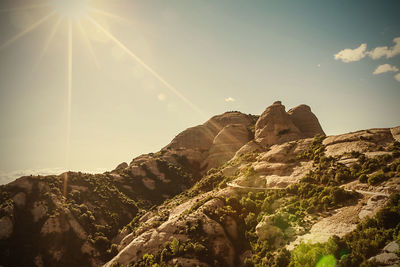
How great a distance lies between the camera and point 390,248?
59.0 ft

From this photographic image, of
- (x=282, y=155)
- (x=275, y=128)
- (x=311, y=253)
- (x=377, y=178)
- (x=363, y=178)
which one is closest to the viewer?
(x=311, y=253)

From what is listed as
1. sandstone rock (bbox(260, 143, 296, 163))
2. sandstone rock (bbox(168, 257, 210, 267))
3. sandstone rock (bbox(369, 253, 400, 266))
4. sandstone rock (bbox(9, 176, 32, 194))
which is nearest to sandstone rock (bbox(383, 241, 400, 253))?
sandstone rock (bbox(369, 253, 400, 266))

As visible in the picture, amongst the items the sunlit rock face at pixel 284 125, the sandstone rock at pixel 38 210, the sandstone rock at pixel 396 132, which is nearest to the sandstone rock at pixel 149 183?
the sandstone rock at pixel 38 210

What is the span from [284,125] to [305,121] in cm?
1482

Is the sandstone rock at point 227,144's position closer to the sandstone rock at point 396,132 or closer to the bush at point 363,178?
the sandstone rock at point 396,132

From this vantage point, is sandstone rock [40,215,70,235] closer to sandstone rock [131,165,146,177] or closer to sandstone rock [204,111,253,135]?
sandstone rock [131,165,146,177]

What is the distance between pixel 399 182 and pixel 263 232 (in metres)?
19.9

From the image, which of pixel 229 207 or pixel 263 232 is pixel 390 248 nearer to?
pixel 263 232

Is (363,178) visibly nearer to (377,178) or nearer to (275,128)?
(377,178)

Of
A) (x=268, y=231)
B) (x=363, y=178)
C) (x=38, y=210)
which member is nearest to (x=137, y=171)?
(x=38, y=210)

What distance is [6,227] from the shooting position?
47.1 m

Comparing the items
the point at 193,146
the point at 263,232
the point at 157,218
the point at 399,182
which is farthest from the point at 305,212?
the point at 193,146

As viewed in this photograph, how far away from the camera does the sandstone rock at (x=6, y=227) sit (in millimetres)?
45934

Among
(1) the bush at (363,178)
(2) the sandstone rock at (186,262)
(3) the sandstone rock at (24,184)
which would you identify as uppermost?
(3) the sandstone rock at (24,184)
